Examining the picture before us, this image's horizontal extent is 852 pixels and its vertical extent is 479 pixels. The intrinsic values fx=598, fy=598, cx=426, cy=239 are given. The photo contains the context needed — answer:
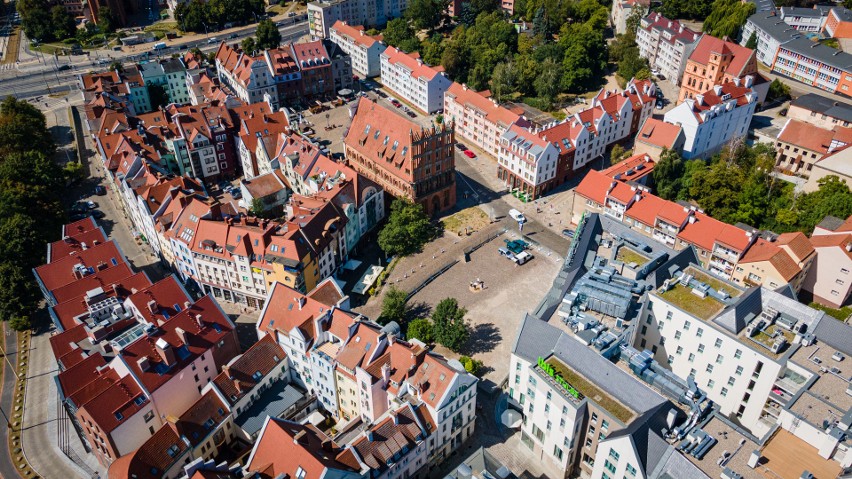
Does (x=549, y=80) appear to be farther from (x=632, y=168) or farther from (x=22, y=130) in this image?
(x=22, y=130)

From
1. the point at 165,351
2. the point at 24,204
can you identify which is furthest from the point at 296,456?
the point at 24,204

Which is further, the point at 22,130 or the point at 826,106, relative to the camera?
the point at 826,106

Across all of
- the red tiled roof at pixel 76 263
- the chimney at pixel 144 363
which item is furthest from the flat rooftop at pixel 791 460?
the red tiled roof at pixel 76 263

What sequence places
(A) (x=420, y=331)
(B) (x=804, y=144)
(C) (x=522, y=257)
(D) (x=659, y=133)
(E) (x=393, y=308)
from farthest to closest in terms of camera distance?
(D) (x=659, y=133)
(B) (x=804, y=144)
(C) (x=522, y=257)
(E) (x=393, y=308)
(A) (x=420, y=331)

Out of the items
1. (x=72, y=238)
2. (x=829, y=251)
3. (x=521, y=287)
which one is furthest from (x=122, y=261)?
(x=829, y=251)

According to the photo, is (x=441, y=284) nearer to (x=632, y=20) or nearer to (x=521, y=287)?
(x=521, y=287)

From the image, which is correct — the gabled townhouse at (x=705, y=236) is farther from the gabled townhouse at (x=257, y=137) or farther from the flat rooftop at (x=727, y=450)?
the gabled townhouse at (x=257, y=137)
